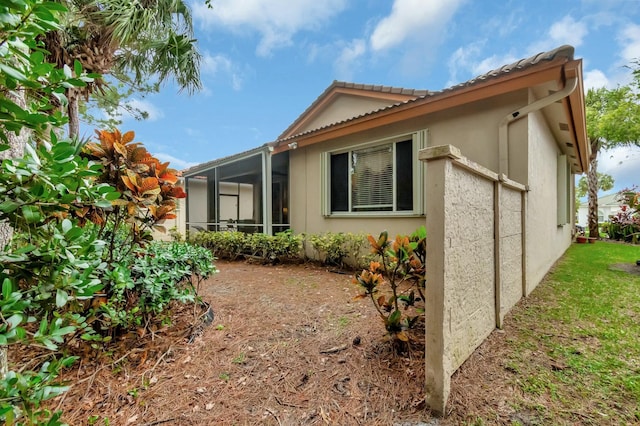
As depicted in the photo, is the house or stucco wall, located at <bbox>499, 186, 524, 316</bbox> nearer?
the house

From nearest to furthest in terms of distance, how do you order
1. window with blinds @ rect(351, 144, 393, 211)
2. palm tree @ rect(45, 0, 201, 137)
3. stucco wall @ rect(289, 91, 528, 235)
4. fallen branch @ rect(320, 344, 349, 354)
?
fallen branch @ rect(320, 344, 349, 354) → stucco wall @ rect(289, 91, 528, 235) → palm tree @ rect(45, 0, 201, 137) → window with blinds @ rect(351, 144, 393, 211)

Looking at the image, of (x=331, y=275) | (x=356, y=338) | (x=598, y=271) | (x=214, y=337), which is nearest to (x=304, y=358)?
(x=356, y=338)

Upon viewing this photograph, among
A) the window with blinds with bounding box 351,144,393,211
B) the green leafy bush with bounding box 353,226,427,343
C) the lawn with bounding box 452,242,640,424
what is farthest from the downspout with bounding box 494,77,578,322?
the window with blinds with bounding box 351,144,393,211

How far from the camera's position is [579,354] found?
9.89 feet

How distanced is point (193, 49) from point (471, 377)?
10064 mm

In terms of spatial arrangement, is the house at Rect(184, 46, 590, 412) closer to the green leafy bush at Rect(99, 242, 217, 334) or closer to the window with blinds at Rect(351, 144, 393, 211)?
the window with blinds at Rect(351, 144, 393, 211)

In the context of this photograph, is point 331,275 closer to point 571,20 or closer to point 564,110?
point 564,110

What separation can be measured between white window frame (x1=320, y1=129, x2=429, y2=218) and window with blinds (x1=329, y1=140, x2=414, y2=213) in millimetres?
65

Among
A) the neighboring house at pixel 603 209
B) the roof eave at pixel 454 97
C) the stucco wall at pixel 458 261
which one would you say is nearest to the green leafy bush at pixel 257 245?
the roof eave at pixel 454 97

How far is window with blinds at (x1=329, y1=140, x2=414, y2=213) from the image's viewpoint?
657cm

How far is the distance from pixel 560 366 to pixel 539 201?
4096 mm

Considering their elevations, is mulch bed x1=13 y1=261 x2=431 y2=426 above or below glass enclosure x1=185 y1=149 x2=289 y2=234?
below

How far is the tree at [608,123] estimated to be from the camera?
48.2ft

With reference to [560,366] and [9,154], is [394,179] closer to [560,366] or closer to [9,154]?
[560,366]
